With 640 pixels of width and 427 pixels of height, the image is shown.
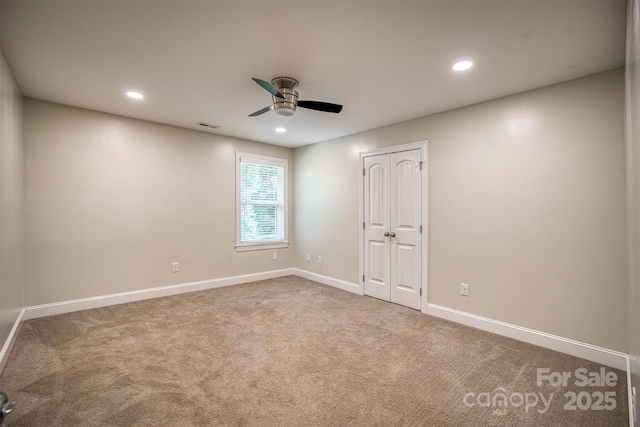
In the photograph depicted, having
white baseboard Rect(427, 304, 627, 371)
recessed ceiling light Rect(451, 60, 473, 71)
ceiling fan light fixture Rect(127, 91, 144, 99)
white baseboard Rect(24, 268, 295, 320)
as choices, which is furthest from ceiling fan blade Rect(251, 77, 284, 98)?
white baseboard Rect(24, 268, 295, 320)

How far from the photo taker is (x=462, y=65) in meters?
2.44

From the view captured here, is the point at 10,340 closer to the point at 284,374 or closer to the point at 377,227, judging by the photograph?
the point at 284,374

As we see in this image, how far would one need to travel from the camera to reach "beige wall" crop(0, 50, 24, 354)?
7.51ft

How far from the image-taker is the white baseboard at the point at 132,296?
338 cm

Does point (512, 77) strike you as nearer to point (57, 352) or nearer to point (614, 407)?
point (614, 407)

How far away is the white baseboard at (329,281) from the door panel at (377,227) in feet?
0.68

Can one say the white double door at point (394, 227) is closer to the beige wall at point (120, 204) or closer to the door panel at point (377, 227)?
the door panel at point (377, 227)

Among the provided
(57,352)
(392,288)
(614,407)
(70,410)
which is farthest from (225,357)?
(614,407)

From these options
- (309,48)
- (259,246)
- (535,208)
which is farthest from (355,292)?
(309,48)

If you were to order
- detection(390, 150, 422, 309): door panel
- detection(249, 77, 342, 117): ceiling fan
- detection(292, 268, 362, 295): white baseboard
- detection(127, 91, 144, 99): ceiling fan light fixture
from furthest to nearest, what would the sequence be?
detection(292, 268, 362, 295): white baseboard
detection(390, 150, 422, 309): door panel
detection(127, 91, 144, 99): ceiling fan light fixture
detection(249, 77, 342, 117): ceiling fan

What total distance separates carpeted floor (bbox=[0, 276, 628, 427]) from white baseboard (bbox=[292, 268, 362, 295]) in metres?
1.03

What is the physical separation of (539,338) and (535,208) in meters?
1.23

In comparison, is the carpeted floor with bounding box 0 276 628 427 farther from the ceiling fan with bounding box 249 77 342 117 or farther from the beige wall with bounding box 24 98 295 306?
the ceiling fan with bounding box 249 77 342 117

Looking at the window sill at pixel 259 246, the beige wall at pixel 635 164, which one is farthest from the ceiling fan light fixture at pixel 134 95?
the beige wall at pixel 635 164
